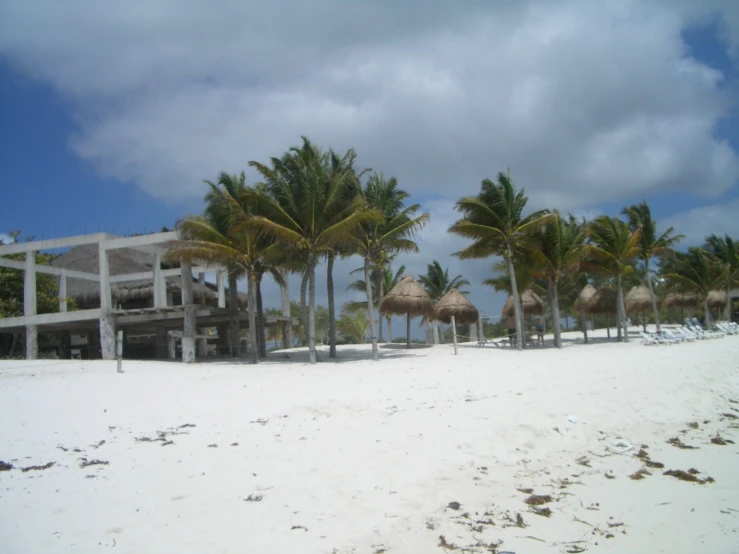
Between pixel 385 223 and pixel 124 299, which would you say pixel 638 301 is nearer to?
pixel 385 223

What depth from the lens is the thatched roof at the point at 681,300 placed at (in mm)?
34594

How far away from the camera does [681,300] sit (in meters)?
35.1

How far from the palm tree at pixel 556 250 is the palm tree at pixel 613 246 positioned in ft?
4.34

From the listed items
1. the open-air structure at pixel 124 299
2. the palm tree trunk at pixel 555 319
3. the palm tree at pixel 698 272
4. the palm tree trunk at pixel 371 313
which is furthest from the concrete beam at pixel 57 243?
the palm tree at pixel 698 272

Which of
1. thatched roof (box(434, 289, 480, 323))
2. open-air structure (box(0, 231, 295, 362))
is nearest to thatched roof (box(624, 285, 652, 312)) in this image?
thatched roof (box(434, 289, 480, 323))

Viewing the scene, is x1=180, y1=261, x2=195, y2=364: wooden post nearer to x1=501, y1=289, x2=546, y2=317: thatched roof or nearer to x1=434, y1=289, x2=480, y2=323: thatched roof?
x1=434, y1=289, x2=480, y2=323: thatched roof

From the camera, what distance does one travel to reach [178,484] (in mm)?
5828

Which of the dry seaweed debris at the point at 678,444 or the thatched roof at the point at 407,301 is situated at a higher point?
the thatched roof at the point at 407,301

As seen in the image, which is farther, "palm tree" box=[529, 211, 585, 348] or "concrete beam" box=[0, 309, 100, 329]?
"palm tree" box=[529, 211, 585, 348]

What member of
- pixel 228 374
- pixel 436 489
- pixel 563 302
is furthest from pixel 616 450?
pixel 563 302

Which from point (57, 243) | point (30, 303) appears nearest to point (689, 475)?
point (57, 243)

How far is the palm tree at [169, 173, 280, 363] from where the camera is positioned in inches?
719

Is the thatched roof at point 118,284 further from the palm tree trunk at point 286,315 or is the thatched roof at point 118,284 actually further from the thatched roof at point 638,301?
the thatched roof at point 638,301

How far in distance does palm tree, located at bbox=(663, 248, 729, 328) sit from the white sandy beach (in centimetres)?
2104
